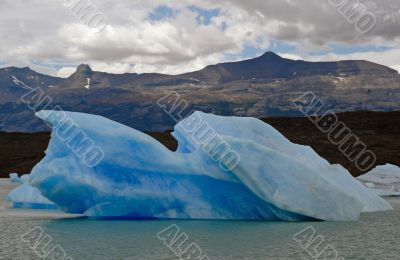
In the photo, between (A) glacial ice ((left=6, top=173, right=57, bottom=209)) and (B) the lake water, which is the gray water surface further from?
(A) glacial ice ((left=6, top=173, right=57, bottom=209))

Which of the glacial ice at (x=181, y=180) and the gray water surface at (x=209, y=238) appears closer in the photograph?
the gray water surface at (x=209, y=238)

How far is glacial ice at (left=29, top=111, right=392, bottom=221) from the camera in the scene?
1616 cm

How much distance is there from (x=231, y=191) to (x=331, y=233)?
3.31 m

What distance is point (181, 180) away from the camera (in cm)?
1706

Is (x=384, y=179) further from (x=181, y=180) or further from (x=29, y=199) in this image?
(x=29, y=199)

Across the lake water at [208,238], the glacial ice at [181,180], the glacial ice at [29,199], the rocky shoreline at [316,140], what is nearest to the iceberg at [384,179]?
the rocky shoreline at [316,140]

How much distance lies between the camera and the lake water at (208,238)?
1208 cm

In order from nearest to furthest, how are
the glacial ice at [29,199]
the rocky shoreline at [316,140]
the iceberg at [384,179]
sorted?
1. the glacial ice at [29,199]
2. the iceberg at [384,179]
3. the rocky shoreline at [316,140]

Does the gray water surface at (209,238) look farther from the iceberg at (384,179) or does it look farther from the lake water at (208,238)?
the iceberg at (384,179)

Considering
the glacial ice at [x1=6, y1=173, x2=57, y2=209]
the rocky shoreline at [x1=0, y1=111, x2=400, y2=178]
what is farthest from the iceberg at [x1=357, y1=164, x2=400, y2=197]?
the glacial ice at [x1=6, y1=173, x2=57, y2=209]

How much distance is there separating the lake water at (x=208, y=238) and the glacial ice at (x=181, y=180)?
0.52 m

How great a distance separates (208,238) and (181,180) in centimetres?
349

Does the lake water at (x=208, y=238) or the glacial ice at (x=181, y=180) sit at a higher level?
the glacial ice at (x=181, y=180)

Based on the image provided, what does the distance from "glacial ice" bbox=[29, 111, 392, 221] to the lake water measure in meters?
0.52
